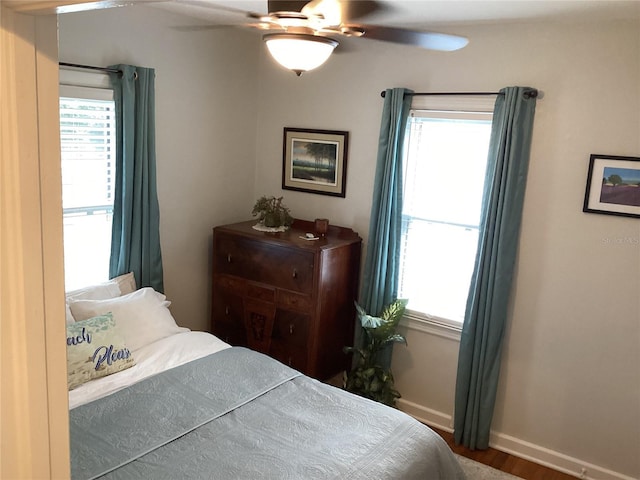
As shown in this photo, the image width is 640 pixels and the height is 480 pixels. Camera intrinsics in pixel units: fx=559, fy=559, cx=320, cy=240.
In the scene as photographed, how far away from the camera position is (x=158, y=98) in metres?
→ 3.63

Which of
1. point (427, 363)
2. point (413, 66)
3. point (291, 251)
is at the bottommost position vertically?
point (427, 363)

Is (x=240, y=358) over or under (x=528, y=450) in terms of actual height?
over

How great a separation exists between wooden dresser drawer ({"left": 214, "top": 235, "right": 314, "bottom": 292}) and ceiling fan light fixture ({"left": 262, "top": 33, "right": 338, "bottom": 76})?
1.66m

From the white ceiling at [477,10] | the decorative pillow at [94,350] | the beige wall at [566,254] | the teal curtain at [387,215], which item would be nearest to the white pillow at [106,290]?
the decorative pillow at [94,350]

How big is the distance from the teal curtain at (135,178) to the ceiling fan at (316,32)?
1.54 m

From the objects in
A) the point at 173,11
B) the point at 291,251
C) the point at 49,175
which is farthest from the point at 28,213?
the point at 173,11

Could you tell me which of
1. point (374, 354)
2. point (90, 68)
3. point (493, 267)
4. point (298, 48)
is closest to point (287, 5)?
point (298, 48)

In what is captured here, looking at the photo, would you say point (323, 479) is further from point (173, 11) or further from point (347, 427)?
point (173, 11)

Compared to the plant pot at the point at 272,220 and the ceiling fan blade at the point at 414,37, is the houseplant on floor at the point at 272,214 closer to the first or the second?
the plant pot at the point at 272,220

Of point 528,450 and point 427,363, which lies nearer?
point 528,450

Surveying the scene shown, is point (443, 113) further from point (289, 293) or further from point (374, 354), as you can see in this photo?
Result: point (374, 354)

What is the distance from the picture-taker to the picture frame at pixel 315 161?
397cm

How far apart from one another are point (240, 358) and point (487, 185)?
1750mm

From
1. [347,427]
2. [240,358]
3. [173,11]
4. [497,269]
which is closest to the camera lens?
[347,427]
